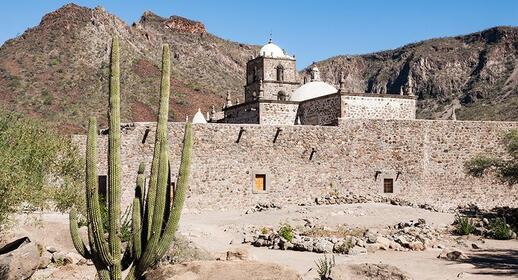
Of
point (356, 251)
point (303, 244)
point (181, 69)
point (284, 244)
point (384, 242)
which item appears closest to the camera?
point (356, 251)

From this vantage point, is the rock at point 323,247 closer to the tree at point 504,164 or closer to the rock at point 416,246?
the rock at point 416,246

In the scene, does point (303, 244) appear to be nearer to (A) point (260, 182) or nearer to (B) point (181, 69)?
(A) point (260, 182)

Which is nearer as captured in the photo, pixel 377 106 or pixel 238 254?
pixel 238 254

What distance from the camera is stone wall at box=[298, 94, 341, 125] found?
1004 inches

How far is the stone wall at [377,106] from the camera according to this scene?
1001 inches

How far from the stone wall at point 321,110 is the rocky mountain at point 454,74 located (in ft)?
95.5

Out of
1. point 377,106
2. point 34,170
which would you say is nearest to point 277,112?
point 377,106

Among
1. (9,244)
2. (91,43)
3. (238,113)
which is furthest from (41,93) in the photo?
(9,244)

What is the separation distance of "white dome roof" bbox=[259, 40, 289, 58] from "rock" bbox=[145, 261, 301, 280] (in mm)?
23752

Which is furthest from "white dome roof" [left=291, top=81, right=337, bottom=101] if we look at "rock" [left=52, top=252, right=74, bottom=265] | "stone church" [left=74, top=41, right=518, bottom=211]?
"rock" [left=52, top=252, right=74, bottom=265]

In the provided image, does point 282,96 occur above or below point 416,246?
above

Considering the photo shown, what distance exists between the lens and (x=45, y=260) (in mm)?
12234

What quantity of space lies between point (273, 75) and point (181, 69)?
1428 inches

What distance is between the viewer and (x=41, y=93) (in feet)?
153
